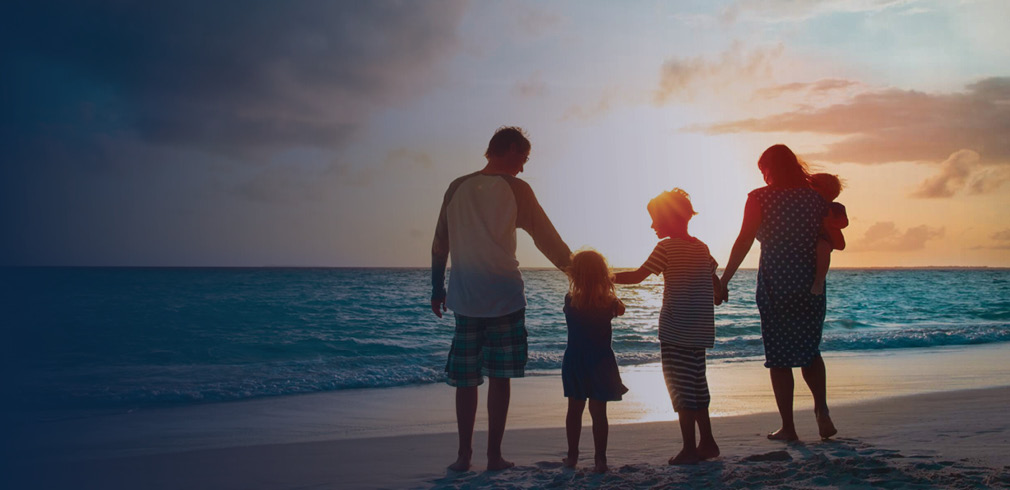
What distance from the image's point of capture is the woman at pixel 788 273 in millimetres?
3748

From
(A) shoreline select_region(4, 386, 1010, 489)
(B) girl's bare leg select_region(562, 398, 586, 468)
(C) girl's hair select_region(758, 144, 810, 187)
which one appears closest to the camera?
(A) shoreline select_region(4, 386, 1010, 489)

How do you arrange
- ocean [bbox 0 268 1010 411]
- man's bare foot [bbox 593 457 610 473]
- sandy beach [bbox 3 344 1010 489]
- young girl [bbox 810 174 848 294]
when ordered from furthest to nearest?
ocean [bbox 0 268 1010 411] → young girl [bbox 810 174 848 294] → man's bare foot [bbox 593 457 610 473] → sandy beach [bbox 3 344 1010 489]

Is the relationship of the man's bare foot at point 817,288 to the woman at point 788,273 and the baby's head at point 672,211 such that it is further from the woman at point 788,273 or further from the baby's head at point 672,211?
the baby's head at point 672,211

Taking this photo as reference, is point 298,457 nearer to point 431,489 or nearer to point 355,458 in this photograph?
point 355,458

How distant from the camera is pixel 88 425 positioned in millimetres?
5887

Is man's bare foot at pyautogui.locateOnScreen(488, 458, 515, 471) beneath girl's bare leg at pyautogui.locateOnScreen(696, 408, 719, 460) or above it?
beneath

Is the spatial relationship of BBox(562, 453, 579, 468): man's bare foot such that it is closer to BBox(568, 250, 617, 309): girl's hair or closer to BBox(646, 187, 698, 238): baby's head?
BBox(568, 250, 617, 309): girl's hair

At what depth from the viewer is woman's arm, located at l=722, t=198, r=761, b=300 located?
12.4ft

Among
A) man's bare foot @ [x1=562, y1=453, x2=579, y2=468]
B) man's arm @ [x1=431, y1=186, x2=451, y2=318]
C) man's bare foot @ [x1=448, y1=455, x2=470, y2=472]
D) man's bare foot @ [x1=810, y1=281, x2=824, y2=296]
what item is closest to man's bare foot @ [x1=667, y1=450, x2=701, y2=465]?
man's bare foot @ [x1=562, y1=453, x2=579, y2=468]

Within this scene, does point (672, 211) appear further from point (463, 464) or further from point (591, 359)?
point (463, 464)

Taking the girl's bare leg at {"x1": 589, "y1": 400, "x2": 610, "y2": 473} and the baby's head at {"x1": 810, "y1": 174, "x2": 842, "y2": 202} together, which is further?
the baby's head at {"x1": 810, "y1": 174, "x2": 842, "y2": 202}

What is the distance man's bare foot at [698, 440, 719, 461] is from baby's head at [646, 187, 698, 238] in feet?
3.84

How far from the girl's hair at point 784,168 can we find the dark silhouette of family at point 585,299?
0.56 ft

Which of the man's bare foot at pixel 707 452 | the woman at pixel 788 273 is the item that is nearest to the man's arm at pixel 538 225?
the woman at pixel 788 273
